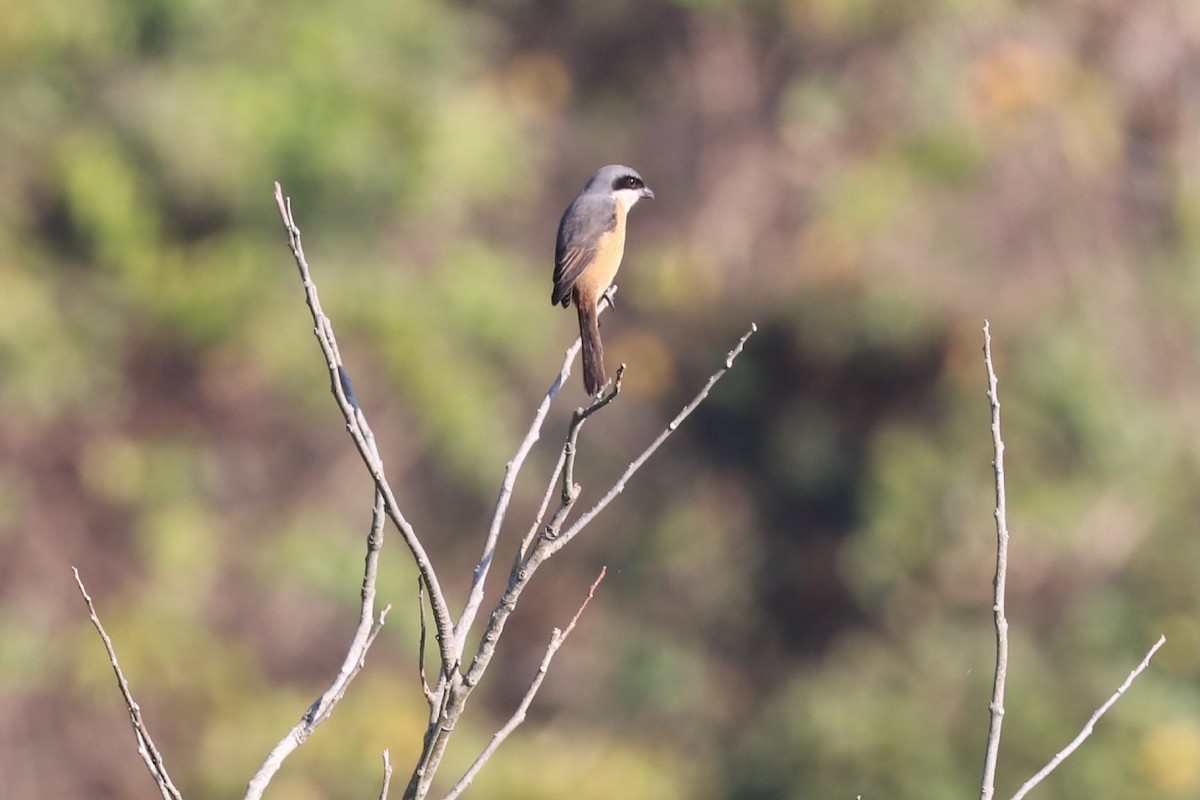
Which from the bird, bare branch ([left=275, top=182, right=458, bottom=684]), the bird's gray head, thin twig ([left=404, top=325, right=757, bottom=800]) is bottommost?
thin twig ([left=404, top=325, right=757, bottom=800])

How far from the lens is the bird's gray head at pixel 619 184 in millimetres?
4492

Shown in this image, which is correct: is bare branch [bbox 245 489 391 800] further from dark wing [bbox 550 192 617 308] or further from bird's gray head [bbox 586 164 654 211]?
bird's gray head [bbox 586 164 654 211]

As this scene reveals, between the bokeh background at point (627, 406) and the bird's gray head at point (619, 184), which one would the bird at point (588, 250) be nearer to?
the bird's gray head at point (619, 184)

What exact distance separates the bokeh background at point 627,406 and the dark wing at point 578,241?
457 centimetres

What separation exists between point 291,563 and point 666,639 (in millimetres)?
2477

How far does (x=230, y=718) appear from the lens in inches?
318

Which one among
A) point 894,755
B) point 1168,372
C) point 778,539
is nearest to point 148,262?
point 778,539

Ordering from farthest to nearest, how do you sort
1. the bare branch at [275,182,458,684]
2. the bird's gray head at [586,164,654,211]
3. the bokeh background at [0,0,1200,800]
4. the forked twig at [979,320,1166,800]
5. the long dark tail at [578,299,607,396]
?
the bokeh background at [0,0,1200,800] → the bird's gray head at [586,164,654,211] → the long dark tail at [578,299,607,396] → the forked twig at [979,320,1166,800] → the bare branch at [275,182,458,684]

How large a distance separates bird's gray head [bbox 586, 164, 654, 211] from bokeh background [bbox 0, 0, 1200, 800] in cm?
453

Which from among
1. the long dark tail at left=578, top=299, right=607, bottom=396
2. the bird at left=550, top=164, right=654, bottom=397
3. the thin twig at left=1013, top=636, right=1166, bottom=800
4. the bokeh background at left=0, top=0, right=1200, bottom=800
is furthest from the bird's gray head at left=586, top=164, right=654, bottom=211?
the bokeh background at left=0, top=0, right=1200, bottom=800

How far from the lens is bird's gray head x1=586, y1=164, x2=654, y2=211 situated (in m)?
4.49

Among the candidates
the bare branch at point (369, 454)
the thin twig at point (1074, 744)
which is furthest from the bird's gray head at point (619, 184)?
the thin twig at point (1074, 744)

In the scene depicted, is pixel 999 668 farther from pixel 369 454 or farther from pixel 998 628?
pixel 369 454

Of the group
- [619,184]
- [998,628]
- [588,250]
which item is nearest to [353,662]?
[998,628]
